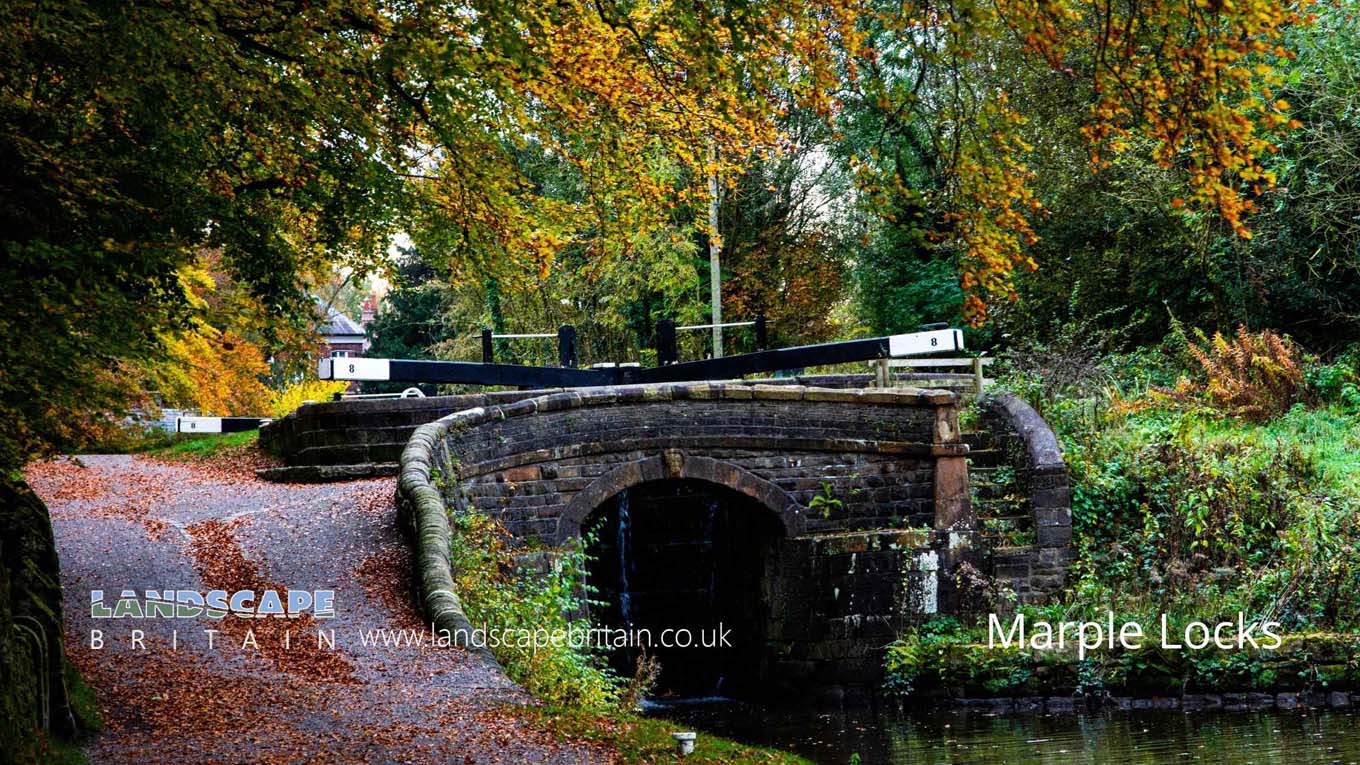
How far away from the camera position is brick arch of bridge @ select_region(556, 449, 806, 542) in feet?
43.5

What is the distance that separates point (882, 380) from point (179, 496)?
7.52 m

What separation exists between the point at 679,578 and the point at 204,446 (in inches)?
252

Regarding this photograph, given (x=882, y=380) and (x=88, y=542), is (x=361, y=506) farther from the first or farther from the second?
(x=882, y=380)

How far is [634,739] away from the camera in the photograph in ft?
23.1

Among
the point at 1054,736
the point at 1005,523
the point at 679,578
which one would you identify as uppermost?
the point at 1005,523

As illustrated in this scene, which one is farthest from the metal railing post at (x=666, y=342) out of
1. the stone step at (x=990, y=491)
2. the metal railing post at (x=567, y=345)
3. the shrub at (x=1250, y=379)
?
the shrub at (x=1250, y=379)

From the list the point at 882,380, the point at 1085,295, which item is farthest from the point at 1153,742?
the point at 1085,295

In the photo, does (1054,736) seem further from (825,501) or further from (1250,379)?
(1250,379)

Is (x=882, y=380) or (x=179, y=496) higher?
(x=882, y=380)

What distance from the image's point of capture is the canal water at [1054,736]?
34.0 ft

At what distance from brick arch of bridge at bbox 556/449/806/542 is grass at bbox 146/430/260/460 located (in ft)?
19.2

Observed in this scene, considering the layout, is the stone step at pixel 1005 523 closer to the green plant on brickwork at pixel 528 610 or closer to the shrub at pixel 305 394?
the green plant on brickwork at pixel 528 610

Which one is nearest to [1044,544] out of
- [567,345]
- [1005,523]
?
[1005,523]

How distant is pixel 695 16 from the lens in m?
7.27
